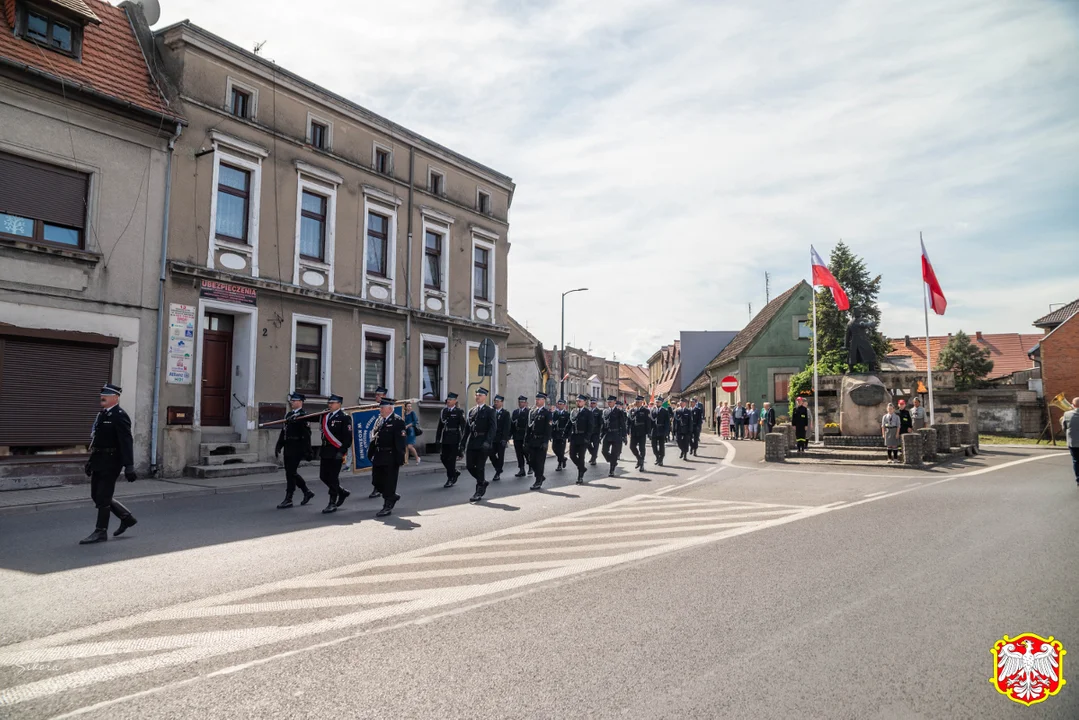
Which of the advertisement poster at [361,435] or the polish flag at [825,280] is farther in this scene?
the polish flag at [825,280]

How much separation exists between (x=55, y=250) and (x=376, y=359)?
30.8ft

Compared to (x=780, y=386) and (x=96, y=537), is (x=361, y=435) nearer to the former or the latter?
Answer: (x=96, y=537)

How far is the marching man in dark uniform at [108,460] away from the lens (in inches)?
330

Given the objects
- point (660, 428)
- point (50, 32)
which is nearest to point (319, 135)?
point (50, 32)

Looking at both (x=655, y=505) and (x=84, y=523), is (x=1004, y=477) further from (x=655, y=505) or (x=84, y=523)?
(x=84, y=523)

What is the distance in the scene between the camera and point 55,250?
1382 centimetres

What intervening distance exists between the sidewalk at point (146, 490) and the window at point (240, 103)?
9147 millimetres

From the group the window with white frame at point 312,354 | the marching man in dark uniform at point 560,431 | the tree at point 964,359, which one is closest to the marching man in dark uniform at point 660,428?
the marching man in dark uniform at point 560,431

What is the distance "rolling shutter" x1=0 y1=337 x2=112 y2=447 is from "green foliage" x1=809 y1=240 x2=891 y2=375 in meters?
34.2

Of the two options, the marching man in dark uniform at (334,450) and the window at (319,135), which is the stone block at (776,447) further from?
the window at (319,135)

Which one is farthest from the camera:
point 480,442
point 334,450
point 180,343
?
point 180,343

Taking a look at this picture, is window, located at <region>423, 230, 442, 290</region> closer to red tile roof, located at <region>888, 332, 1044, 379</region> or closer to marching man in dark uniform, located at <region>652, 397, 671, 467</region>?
marching man in dark uniform, located at <region>652, 397, 671, 467</region>

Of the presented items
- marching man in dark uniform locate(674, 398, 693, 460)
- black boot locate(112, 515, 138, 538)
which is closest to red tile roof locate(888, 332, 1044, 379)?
marching man in dark uniform locate(674, 398, 693, 460)

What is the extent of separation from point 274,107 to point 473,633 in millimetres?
17747
